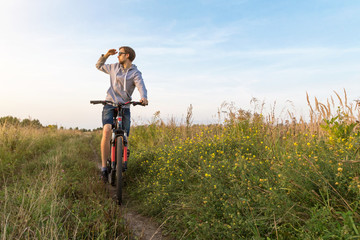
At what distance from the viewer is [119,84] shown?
4633 mm

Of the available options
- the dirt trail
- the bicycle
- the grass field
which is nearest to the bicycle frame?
the bicycle

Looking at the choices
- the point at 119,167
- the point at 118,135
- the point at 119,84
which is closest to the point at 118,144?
the point at 118,135

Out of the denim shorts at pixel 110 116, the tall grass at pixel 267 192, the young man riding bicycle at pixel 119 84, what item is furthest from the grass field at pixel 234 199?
the denim shorts at pixel 110 116

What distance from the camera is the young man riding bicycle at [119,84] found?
14.8 feet

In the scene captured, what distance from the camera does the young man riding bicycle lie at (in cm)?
450

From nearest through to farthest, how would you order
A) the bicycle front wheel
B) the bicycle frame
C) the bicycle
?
the bicycle front wheel
the bicycle
the bicycle frame

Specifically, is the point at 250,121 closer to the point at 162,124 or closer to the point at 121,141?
the point at 121,141

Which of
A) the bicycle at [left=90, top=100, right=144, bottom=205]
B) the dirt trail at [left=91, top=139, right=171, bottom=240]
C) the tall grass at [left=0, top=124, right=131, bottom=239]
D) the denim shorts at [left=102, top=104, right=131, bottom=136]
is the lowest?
the dirt trail at [left=91, top=139, right=171, bottom=240]

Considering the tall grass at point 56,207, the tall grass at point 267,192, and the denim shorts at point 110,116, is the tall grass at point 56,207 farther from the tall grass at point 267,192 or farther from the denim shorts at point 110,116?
the denim shorts at point 110,116

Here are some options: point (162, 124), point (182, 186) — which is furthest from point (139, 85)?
point (162, 124)

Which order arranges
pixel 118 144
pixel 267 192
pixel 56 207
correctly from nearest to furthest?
1. pixel 267 192
2. pixel 56 207
3. pixel 118 144

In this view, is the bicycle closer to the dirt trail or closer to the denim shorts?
the denim shorts

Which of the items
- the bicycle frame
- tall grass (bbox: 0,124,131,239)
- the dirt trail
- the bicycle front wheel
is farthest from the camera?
the bicycle frame

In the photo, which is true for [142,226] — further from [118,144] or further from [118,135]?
[118,135]
